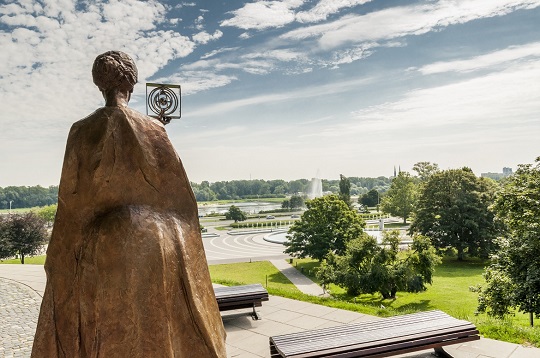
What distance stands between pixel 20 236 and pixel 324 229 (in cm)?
2302

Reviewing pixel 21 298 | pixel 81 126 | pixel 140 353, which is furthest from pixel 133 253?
pixel 21 298

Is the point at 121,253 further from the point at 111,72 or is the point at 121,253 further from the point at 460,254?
the point at 460,254

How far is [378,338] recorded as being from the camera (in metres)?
4.48

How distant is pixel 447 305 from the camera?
17.1 meters

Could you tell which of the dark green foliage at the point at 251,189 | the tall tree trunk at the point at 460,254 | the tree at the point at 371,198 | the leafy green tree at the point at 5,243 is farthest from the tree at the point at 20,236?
the dark green foliage at the point at 251,189

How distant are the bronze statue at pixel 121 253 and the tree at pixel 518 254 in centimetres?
1025

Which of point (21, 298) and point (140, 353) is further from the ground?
point (140, 353)

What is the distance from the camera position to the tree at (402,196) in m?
53.4

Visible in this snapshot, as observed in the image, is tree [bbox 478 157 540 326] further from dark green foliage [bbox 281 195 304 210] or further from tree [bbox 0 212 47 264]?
dark green foliage [bbox 281 195 304 210]

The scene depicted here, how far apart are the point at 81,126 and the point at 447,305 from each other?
18.6m

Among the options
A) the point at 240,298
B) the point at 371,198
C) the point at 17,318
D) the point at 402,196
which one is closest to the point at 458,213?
the point at 402,196

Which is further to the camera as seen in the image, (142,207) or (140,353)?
(142,207)

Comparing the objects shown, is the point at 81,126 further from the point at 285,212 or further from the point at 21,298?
Answer: the point at 285,212

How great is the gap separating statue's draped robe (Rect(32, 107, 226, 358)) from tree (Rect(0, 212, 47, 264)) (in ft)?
102
